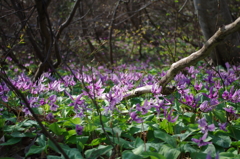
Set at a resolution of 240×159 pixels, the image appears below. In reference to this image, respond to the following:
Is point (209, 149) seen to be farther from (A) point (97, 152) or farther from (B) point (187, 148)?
(A) point (97, 152)

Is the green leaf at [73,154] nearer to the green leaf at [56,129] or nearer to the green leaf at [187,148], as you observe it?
the green leaf at [56,129]

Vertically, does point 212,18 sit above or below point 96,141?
above

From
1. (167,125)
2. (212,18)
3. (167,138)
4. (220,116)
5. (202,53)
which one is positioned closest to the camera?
(167,138)

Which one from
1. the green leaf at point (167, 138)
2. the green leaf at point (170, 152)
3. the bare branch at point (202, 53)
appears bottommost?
the green leaf at point (170, 152)

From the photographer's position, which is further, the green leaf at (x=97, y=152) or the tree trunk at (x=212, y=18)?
the tree trunk at (x=212, y=18)

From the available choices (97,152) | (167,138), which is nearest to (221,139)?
(167,138)

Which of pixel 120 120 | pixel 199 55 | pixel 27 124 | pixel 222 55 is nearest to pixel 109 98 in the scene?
pixel 120 120

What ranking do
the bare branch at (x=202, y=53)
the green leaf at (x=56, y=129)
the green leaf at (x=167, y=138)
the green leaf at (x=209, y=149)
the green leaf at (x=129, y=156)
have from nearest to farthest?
1. the green leaf at (x=129, y=156)
2. the green leaf at (x=209, y=149)
3. the green leaf at (x=167, y=138)
4. the green leaf at (x=56, y=129)
5. the bare branch at (x=202, y=53)

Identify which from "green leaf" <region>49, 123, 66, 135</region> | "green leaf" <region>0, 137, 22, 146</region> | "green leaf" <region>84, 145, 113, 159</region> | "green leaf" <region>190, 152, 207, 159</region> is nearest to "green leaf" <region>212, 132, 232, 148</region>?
"green leaf" <region>190, 152, 207, 159</region>

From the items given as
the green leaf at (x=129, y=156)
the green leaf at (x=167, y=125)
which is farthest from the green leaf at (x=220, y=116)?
the green leaf at (x=129, y=156)

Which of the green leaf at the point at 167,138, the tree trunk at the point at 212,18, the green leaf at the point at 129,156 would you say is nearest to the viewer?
the green leaf at the point at 129,156

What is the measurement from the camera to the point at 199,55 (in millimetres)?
2332

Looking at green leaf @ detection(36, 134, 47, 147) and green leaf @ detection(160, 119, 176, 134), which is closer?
green leaf @ detection(36, 134, 47, 147)

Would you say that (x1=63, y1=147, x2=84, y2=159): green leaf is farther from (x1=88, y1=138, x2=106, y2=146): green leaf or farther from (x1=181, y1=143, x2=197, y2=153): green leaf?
(x1=181, y1=143, x2=197, y2=153): green leaf
